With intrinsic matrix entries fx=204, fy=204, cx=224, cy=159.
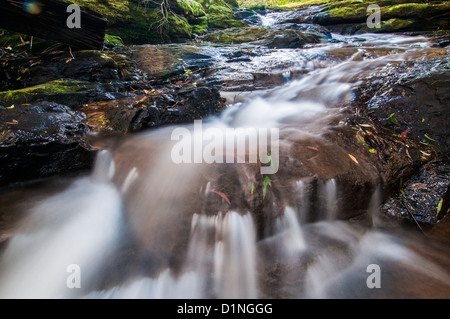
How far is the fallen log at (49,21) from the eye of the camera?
4.11 m

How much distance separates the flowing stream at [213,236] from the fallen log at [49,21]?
3990 mm

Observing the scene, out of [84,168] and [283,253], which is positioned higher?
[84,168]

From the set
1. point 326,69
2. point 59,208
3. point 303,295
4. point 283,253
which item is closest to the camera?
point 303,295

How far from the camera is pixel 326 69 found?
606 centimetres

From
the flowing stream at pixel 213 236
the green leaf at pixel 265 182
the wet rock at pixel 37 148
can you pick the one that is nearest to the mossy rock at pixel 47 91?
the wet rock at pixel 37 148

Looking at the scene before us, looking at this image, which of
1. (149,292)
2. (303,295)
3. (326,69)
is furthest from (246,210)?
(326,69)

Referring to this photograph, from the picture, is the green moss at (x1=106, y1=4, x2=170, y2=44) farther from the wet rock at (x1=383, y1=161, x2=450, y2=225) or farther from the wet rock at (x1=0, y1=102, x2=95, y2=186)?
the wet rock at (x1=383, y1=161, x2=450, y2=225)

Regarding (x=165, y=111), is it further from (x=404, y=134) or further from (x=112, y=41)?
Result: (x=112, y=41)

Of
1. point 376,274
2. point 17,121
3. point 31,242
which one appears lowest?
point 376,274

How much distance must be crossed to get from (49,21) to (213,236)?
605cm

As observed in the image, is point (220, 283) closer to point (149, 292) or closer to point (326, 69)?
point (149, 292)

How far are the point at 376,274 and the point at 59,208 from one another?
3307mm

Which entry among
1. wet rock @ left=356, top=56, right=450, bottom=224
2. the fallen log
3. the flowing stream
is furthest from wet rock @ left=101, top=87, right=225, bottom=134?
wet rock @ left=356, top=56, right=450, bottom=224

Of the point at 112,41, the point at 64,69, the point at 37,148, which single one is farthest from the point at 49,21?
the point at 37,148
